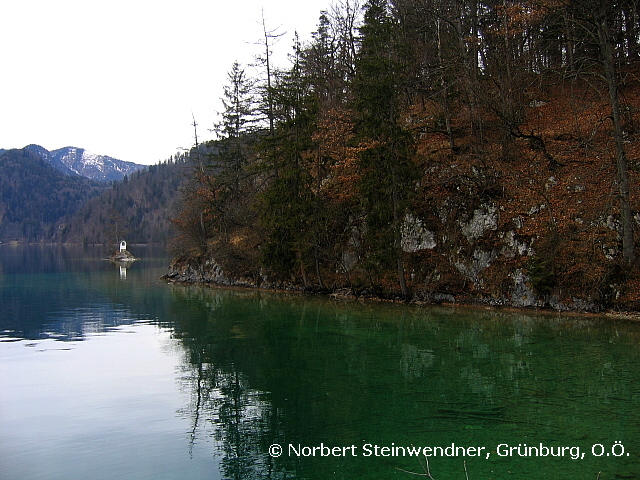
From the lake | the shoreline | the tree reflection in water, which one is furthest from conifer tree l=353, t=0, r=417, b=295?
the tree reflection in water

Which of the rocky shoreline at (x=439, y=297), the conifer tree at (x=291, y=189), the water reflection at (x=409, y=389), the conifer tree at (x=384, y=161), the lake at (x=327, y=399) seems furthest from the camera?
the conifer tree at (x=291, y=189)

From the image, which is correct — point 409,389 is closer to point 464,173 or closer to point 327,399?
point 327,399

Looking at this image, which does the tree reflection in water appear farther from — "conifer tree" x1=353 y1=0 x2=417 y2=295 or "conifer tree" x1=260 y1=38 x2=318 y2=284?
"conifer tree" x1=260 y1=38 x2=318 y2=284

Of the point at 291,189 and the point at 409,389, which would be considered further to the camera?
the point at 291,189

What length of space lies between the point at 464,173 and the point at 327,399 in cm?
1697

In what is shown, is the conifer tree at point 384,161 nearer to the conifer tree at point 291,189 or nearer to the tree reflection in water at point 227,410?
the conifer tree at point 291,189

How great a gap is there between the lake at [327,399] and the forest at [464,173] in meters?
3.41

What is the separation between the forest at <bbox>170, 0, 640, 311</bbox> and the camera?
19.4m

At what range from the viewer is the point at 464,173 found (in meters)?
23.8

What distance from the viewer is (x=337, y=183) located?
28.3 m

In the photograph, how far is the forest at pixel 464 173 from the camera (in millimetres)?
19375

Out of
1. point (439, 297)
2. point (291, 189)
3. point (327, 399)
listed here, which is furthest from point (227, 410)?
point (291, 189)

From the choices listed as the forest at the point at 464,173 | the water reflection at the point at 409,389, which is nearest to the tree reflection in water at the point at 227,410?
the water reflection at the point at 409,389

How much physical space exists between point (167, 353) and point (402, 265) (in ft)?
43.0
